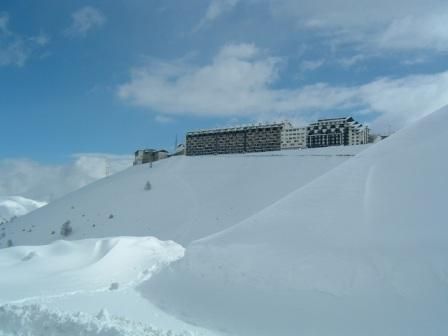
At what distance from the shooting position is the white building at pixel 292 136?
7750 cm

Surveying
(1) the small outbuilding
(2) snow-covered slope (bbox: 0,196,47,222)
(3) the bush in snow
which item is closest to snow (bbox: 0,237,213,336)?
(3) the bush in snow

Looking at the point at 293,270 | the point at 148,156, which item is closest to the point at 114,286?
the point at 293,270

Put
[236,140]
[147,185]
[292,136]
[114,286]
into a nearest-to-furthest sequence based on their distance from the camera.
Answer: [114,286] → [147,185] → [292,136] → [236,140]

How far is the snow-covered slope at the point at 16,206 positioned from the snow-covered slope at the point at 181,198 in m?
76.3

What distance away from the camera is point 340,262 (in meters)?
8.45

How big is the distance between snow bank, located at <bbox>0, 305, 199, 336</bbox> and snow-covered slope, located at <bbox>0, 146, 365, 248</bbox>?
22201 mm

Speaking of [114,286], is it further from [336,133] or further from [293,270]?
[336,133]

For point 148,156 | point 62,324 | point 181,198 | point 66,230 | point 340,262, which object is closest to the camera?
point 62,324

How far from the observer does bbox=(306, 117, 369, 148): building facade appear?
73562mm

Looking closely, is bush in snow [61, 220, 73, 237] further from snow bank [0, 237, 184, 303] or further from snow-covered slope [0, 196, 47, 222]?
snow-covered slope [0, 196, 47, 222]

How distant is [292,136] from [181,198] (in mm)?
43857

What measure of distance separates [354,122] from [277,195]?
45.1m

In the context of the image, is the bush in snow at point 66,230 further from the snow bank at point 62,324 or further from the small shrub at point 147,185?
the snow bank at point 62,324

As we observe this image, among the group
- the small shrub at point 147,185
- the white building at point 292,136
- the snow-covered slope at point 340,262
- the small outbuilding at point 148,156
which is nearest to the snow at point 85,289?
the snow-covered slope at point 340,262
